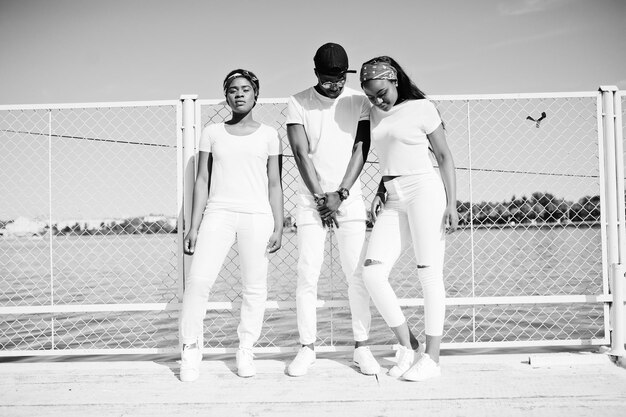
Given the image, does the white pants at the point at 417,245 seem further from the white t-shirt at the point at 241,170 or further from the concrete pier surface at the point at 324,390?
the white t-shirt at the point at 241,170

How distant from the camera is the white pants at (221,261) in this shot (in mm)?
2949

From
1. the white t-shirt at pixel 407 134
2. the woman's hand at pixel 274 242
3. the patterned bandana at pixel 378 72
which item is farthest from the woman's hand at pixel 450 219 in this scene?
the woman's hand at pixel 274 242

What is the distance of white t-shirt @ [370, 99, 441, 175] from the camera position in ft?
9.46

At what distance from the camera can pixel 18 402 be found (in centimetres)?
266

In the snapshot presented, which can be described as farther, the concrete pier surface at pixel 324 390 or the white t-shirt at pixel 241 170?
the white t-shirt at pixel 241 170

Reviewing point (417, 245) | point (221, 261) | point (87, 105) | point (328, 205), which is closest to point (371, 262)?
point (417, 245)

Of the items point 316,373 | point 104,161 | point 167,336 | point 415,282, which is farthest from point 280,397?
point 415,282

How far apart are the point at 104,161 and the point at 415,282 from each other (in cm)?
824

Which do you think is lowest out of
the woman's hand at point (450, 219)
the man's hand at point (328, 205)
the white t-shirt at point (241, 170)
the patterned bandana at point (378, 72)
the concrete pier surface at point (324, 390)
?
the concrete pier surface at point (324, 390)

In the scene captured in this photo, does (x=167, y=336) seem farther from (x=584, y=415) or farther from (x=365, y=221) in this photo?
(x=584, y=415)

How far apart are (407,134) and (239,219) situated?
3.60 feet

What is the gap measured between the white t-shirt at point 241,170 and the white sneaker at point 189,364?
850 millimetres

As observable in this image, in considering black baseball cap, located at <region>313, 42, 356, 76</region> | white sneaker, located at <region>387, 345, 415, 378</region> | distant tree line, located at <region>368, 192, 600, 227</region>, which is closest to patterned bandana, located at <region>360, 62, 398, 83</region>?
black baseball cap, located at <region>313, 42, 356, 76</region>

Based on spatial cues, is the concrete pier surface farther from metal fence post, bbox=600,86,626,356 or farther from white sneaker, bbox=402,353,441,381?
metal fence post, bbox=600,86,626,356
